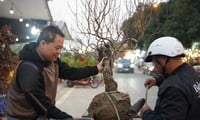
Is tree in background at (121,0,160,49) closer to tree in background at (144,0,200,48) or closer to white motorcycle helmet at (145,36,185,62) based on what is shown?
white motorcycle helmet at (145,36,185,62)

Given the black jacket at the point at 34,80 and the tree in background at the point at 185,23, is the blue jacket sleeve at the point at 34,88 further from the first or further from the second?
the tree in background at the point at 185,23

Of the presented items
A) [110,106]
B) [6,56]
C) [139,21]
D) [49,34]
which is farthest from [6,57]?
[49,34]

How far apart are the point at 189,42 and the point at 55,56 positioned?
36333 mm

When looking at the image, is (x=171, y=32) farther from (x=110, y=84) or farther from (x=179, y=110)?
(x=179, y=110)

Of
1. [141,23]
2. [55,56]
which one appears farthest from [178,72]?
[141,23]

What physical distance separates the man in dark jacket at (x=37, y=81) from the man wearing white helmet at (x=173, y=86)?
2.77ft

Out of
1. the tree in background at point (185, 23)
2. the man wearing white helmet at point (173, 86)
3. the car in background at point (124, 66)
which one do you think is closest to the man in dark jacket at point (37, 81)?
the man wearing white helmet at point (173, 86)

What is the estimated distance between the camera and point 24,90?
3834 mm

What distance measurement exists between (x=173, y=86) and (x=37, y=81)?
1183 millimetres

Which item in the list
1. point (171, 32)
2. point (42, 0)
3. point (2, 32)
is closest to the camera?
point (2, 32)

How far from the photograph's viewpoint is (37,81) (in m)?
3.88

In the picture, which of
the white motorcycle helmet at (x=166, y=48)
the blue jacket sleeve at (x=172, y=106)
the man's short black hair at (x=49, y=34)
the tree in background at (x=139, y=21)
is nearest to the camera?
the blue jacket sleeve at (x=172, y=106)

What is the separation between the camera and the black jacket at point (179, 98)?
3.41 meters

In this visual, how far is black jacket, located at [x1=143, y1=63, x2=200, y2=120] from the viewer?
3406mm
